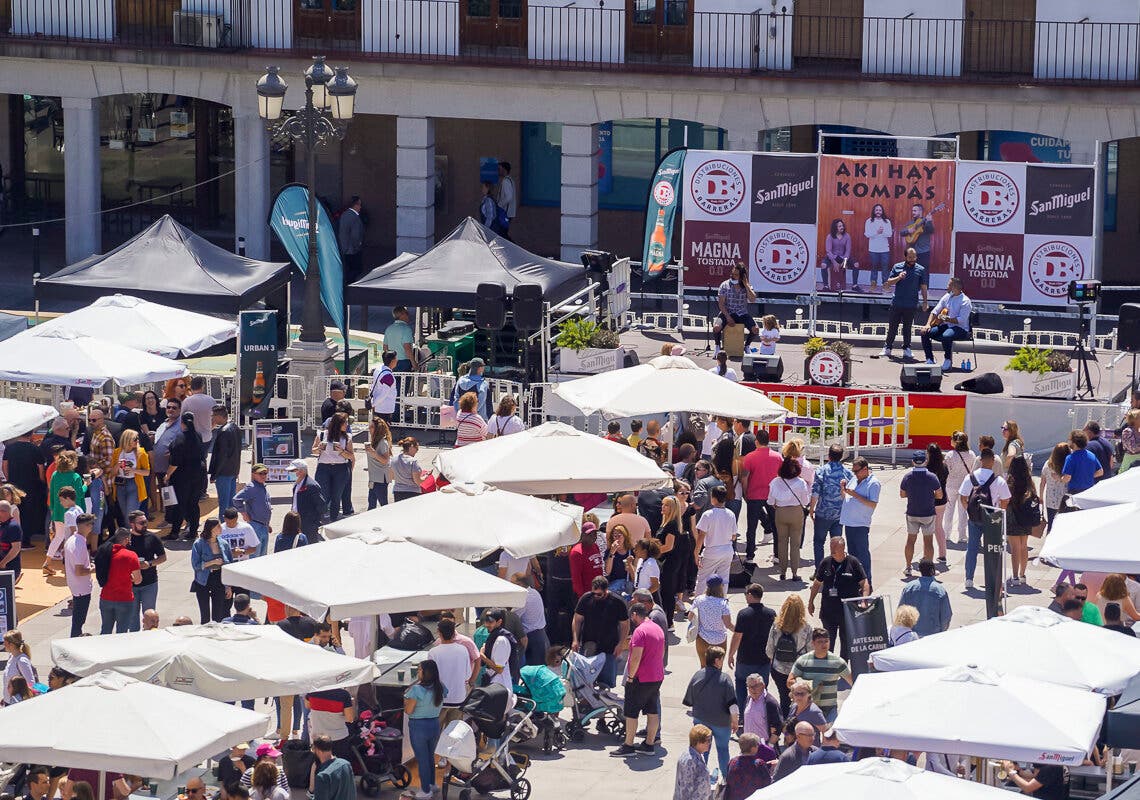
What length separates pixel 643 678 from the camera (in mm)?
15547

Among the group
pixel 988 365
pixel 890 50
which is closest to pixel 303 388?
pixel 988 365

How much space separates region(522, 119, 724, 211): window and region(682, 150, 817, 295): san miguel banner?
24.4 feet

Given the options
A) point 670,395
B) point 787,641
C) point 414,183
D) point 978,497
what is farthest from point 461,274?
point 787,641

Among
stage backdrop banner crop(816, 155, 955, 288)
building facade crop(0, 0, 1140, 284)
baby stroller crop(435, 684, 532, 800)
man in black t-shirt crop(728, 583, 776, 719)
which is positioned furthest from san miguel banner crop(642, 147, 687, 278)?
baby stroller crop(435, 684, 532, 800)

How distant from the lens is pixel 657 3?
36031 millimetres

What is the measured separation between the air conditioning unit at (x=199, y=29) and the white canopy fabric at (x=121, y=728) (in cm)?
2429

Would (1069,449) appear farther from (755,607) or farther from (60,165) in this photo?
(60,165)

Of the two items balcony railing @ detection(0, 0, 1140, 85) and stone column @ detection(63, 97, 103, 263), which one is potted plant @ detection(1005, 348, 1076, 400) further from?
stone column @ detection(63, 97, 103, 263)

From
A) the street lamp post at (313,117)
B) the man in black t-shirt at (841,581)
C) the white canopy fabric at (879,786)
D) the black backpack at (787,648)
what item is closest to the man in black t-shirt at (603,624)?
the black backpack at (787,648)

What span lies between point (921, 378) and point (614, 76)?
1098cm

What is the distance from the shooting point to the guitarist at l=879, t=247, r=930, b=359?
1117 inches

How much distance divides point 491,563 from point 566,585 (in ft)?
4.21

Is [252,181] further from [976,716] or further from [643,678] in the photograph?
[976,716]

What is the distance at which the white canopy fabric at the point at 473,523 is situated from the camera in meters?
16.8
